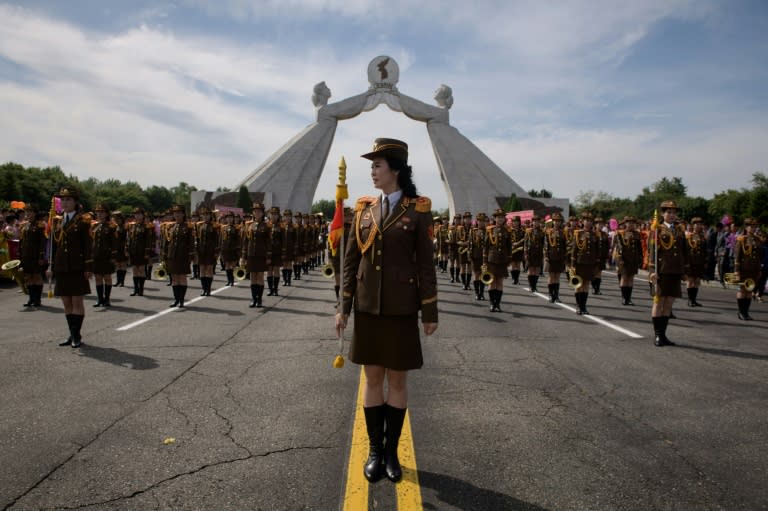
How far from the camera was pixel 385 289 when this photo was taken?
3383mm

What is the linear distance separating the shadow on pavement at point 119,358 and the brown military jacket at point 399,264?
363 centimetres

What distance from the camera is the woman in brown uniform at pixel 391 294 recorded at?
11.0ft

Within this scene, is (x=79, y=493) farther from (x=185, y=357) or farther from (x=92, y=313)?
(x=92, y=313)

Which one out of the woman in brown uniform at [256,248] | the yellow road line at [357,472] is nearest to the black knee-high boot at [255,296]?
the woman in brown uniform at [256,248]

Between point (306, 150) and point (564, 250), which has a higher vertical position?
point (306, 150)

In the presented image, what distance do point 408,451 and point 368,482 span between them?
518 millimetres

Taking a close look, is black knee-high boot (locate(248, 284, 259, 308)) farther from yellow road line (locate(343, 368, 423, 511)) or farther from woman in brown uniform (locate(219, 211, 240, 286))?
yellow road line (locate(343, 368, 423, 511))

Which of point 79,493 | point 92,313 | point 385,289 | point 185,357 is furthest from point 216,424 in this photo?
point 92,313

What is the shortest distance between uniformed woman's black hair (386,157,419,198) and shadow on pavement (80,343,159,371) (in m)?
3.98

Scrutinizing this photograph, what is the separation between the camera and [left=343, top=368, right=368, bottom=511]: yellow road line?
2.89m

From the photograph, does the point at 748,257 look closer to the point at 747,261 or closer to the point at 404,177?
the point at 747,261

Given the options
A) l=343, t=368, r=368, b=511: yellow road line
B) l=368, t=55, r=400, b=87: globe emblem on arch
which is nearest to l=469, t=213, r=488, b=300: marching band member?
l=343, t=368, r=368, b=511: yellow road line

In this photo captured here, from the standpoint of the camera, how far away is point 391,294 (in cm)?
337

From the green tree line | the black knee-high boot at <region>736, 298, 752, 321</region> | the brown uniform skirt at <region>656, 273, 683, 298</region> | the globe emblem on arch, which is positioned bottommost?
the black knee-high boot at <region>736, 298, 752, 321</region>
